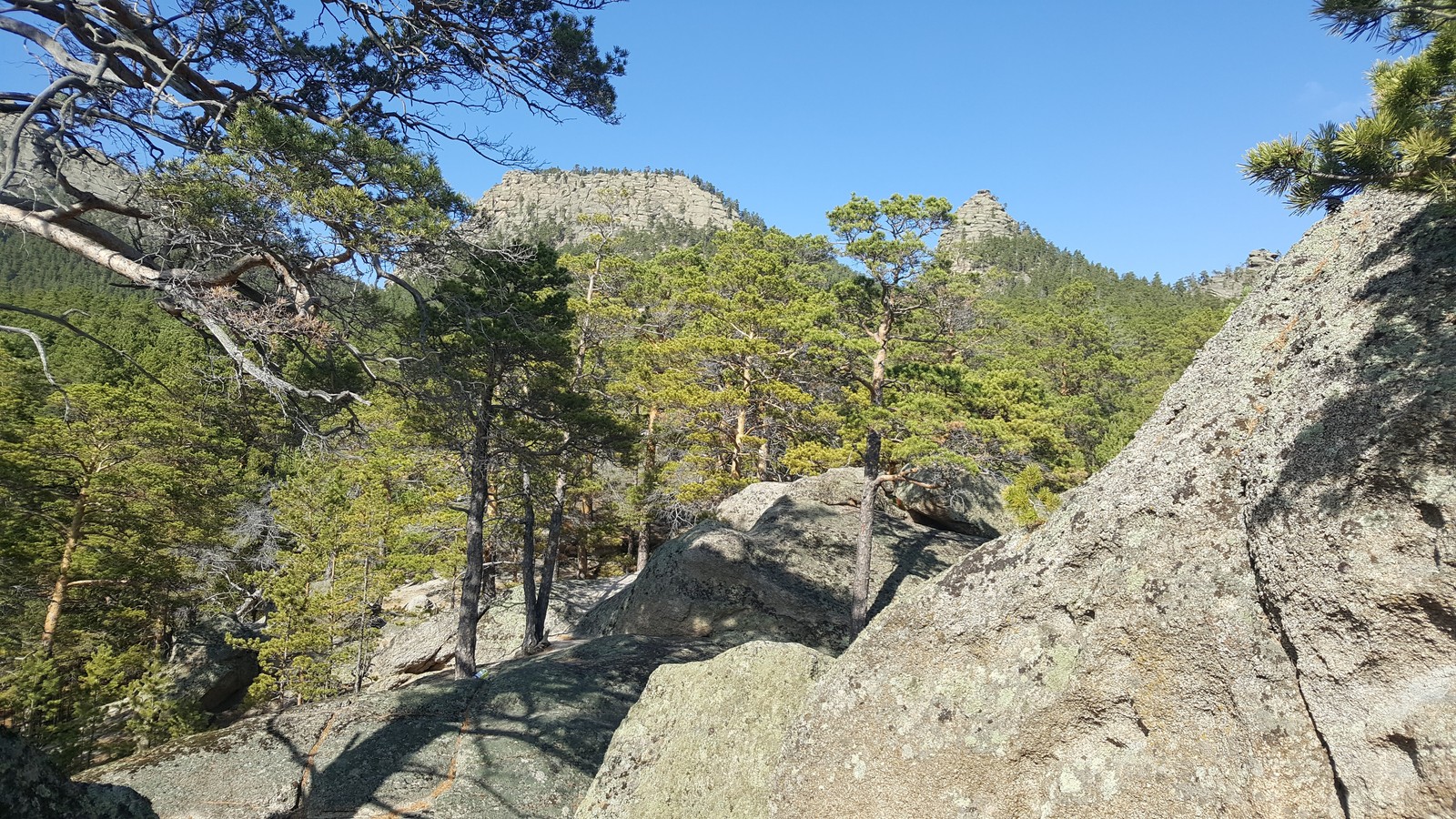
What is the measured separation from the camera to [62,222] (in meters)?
4.71

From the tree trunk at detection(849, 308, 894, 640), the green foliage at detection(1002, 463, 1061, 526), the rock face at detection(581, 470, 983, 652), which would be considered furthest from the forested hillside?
the rock face at detection(581, 470, 983, 652)

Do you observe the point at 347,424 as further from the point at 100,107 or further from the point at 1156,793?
the point at 1156,793

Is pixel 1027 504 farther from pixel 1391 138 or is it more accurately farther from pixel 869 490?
pixel 869 490

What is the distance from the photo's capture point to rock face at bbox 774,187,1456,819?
8.24 ft

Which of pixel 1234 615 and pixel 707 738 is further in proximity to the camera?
pixel 707 738

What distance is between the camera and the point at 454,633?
20.8m

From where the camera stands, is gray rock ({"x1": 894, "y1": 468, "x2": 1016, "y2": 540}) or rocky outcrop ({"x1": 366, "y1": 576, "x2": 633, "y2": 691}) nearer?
gray rock ({"x1": 894, "y1": 468, "x2": 1016, "y2": 540})

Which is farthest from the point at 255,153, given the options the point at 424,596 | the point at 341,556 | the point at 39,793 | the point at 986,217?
the point at 986,217

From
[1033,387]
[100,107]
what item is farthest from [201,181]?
[1033,387]

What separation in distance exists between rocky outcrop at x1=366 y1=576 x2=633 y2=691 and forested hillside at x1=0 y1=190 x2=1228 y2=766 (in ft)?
4.63

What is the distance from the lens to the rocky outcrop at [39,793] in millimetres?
3523

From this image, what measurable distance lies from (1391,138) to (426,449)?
1634cm

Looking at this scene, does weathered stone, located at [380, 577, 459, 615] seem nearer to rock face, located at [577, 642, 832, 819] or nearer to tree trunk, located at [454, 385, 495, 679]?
tree trunk, located at [454, 385, 495, 679]

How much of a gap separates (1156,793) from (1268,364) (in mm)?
2196
